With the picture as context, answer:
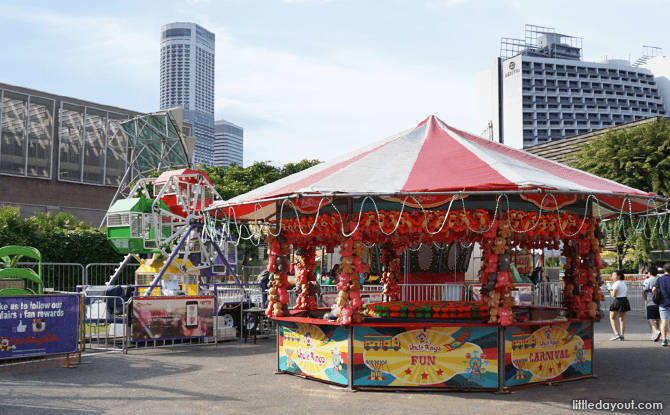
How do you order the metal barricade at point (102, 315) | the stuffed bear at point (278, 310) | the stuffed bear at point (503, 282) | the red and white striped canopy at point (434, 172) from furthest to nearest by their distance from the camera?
the metal barricade at point (102, 315), the stuffed bear at point (278, 310), the stuffed bear at point (503, 282), the red and white striped canopy at point (434, 172)

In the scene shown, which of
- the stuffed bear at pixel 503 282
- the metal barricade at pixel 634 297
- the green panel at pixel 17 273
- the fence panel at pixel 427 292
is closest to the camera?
the stuffed bear at pixel 503 282

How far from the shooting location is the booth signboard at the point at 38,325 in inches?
428

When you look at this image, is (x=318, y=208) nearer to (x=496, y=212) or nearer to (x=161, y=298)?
(x=496, y=212)

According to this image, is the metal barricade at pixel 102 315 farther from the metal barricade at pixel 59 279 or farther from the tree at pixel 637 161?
the tree at pixel 637 161

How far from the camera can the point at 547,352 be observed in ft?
31.7

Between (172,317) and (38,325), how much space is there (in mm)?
3370

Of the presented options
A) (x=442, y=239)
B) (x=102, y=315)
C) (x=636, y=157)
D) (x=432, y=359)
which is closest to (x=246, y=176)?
(x=636, y=157)

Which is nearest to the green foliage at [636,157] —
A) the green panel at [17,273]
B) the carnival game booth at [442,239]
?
the carnival game booth at [442,239]

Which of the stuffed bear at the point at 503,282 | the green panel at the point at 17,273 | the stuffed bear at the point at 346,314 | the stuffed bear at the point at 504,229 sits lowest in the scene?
the stuffed bear at the point at 346,314

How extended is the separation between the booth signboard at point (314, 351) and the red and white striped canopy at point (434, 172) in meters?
2.34

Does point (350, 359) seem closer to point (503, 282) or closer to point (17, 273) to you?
point (503, 282)

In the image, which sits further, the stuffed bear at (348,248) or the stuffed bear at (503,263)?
the stuffed bear at (348,248)

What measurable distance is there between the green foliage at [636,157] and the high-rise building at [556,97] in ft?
294

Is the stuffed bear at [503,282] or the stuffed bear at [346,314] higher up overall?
the stuffed bear at [503,282]
